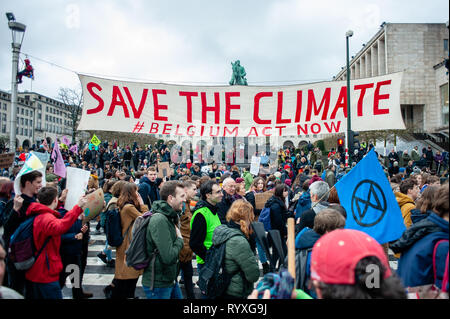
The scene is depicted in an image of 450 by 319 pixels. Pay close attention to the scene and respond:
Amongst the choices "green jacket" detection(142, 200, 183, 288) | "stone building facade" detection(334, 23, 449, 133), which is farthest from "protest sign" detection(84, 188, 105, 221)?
"stone building facade" detection(334, 23, 449, 133)

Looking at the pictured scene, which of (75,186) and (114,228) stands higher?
(75,186)

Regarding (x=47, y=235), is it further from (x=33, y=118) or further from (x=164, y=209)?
(x=33, y=118)

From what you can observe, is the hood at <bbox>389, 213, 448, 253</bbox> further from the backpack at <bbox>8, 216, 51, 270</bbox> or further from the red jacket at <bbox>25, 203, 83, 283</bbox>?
the backpack at <bbox>8, 216, 51, 270</bbox>

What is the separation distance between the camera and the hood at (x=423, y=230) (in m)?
2.06

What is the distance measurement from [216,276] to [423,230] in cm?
174

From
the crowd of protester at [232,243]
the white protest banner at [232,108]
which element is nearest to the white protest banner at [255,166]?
the white protest banner at [232,108]

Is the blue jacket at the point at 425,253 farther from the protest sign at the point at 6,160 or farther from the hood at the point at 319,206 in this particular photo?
the protest sign at the point at 6,160

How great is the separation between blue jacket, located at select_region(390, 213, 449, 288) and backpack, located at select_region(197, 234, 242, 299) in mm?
1462

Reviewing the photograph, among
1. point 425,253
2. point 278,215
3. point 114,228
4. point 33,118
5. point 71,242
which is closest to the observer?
point 425,253

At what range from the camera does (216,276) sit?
298 cm

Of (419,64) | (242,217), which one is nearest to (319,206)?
(242,217)
